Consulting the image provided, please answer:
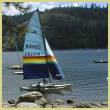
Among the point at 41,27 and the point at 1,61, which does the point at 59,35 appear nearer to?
the point at 41,27

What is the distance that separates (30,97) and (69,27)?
1126 millimetres

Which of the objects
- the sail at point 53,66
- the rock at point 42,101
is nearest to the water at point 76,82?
the sail at point 53,66

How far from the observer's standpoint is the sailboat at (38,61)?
7.04 metres

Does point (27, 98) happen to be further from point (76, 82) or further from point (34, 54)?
point (76, 82)

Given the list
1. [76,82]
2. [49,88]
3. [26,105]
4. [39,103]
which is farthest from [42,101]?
[76,82]

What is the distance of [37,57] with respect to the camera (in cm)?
727

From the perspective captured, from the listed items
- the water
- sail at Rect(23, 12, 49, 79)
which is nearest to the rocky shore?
the water

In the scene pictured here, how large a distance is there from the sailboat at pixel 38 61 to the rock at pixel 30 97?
0.45 ft

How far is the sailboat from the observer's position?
704 cm

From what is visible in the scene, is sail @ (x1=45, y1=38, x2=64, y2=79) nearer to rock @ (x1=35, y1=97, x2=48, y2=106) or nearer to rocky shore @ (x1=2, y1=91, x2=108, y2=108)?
rocky shore @ (x1=2, y1=91, x2=108, y2=108)

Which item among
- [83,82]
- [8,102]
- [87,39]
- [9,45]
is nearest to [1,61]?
[9,45]

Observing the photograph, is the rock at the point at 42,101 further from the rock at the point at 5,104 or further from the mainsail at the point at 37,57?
the mainsail at the point at 37,57

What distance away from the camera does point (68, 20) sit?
261 inches

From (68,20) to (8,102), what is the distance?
141 cm
